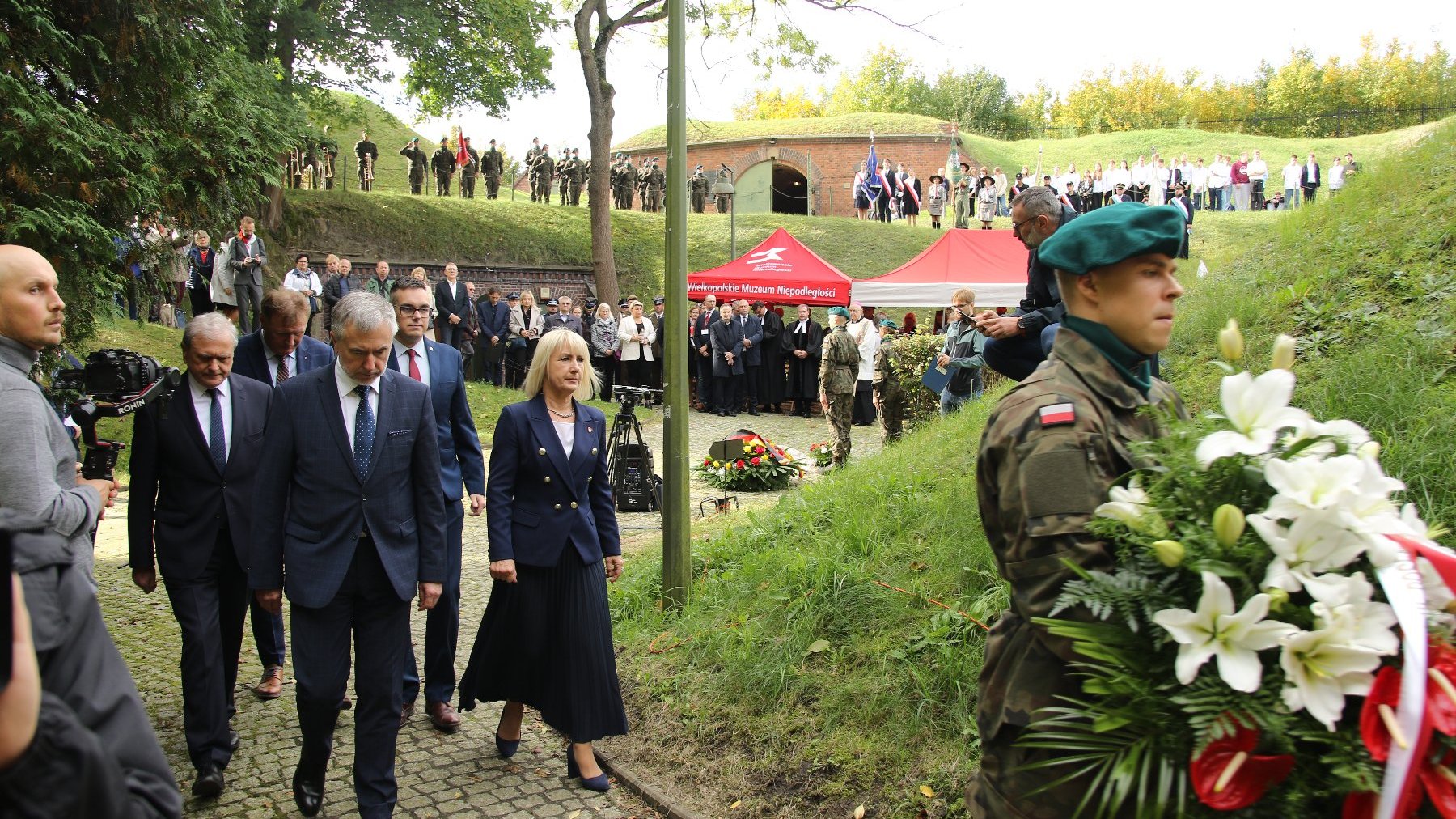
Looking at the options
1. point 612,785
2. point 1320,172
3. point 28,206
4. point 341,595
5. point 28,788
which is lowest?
point 612,785

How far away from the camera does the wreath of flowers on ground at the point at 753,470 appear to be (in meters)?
12.6

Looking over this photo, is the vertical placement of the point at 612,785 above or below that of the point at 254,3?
below

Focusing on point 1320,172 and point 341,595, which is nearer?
point 341,595

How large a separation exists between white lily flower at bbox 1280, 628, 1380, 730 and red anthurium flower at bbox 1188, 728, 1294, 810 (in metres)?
0.11

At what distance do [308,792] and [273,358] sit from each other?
8.31 ft

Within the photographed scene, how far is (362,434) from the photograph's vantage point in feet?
14.9

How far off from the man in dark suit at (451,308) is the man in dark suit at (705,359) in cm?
454

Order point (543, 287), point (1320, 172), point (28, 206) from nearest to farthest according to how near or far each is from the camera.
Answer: point (28, 206)
point (543, 287)
point (1320, 172)

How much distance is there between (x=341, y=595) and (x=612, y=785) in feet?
5.20

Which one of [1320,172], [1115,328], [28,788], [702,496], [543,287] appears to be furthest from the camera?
[1320,172]

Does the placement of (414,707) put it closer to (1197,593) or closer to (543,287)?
(1197,593)

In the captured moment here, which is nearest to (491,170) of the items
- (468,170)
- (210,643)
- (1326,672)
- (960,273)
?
(468,170)

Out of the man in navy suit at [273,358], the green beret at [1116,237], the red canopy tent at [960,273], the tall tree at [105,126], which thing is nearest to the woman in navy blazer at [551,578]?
the man in navy suit at [273,358]

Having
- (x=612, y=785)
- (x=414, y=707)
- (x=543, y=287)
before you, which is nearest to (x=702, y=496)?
(x=414, y=707)
